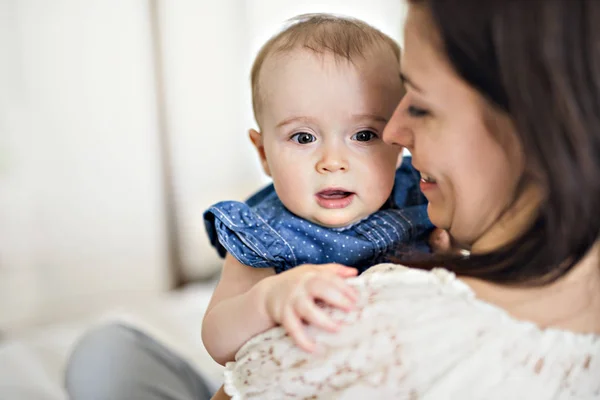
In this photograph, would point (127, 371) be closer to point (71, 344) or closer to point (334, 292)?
point (71, 344)

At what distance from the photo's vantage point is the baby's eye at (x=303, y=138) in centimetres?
117

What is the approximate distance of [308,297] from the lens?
0.89 meters

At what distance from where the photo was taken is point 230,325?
102 cm

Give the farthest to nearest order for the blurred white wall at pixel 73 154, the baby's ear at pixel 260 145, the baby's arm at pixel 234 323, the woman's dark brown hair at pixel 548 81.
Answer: the blurred white wall at pixel 73 154 < the baby's ear at pixel 260 145 < the baby's arm at pixel 234 323 < the woman's dark brown hair at pixel 548 81

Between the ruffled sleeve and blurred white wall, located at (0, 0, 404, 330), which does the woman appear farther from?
blurred white wall, located at (0, 0, 404, 330)

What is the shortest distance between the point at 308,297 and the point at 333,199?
1.09 ft

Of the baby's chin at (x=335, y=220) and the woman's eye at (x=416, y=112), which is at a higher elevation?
the woman's eye at (x=416, y=112)

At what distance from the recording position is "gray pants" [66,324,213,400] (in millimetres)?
1521

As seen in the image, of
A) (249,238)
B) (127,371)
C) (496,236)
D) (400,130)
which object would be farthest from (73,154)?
(496,236)

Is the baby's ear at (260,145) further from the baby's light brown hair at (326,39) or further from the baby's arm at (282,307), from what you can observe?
the baby's arm at (282,307)

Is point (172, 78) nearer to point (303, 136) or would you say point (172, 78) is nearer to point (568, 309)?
point (303, 136)

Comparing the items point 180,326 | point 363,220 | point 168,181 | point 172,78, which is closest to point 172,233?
point 168,181

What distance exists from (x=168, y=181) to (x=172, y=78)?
19.6 inches

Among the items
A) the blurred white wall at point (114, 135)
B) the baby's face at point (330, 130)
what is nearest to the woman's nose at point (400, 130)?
the baby's face at point (330, 130)
